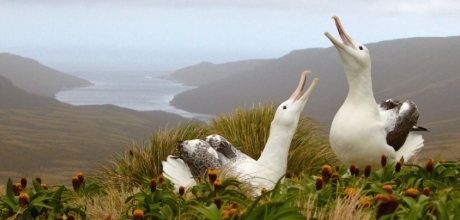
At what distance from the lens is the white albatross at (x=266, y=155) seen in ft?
24.2

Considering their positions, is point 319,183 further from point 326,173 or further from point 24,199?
point 24,199

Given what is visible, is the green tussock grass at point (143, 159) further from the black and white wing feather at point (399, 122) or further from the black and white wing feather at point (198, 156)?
the black and white wing feather at point (399, 122)

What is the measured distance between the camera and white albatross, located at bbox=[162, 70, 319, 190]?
24.2 ft

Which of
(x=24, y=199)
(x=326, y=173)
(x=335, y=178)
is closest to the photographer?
(x=326, y=173)

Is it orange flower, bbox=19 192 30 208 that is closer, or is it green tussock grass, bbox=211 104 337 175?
orange flower, bbox=19 192 30 208

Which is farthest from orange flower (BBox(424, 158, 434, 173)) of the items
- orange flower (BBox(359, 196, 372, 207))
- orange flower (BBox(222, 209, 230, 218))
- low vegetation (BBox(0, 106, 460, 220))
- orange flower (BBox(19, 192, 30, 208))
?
orange flower (BBox(19, 192, 30, 208))

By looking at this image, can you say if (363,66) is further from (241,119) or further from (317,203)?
(241,119)

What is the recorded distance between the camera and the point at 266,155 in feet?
24.7

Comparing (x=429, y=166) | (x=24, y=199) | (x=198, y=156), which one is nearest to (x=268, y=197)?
(x=429, y=166)

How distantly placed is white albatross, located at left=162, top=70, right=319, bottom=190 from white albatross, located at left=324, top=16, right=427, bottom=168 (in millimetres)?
459

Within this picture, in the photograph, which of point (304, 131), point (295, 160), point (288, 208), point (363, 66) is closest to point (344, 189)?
point (288, 208)

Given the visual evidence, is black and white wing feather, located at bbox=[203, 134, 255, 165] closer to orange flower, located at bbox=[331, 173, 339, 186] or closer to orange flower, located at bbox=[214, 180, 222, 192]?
orange flower, located at bbox=[331, 173, 339, 186]

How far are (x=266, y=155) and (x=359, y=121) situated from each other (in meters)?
1.05

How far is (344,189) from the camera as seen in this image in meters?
5.54
